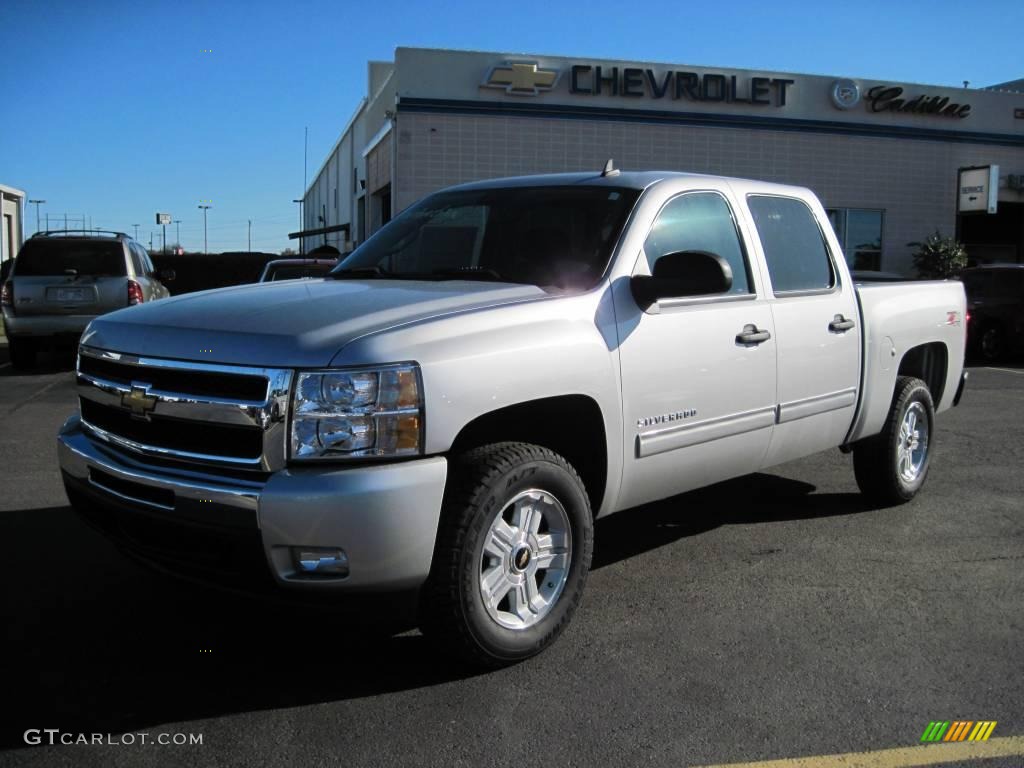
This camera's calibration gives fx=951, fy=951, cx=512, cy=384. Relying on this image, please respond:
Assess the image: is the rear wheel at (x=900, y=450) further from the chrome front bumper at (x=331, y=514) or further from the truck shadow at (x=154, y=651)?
the chrome front bumper at (x=331, y=514)

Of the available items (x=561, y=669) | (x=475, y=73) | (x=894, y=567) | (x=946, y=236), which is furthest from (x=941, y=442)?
(x=946, y=236)

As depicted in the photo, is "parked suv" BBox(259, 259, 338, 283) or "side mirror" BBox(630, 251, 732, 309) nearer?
"side mirror" BBox(630, 251, 732, 309)

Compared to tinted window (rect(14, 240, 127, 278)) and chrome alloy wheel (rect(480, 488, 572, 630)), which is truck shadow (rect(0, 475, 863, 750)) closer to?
chrome alloy wheel (rect(480, 488, 572, 630))

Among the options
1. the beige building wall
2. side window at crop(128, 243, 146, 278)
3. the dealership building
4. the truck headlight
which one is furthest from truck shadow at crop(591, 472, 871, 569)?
the dealership building

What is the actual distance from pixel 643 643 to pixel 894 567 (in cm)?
174

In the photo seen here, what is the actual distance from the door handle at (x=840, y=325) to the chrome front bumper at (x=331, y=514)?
281 centimetres

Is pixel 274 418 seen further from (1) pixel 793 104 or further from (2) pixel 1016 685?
(1) pixel 793 104

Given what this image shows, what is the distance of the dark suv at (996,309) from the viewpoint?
15575mm

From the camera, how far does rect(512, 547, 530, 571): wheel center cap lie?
3529 millimetres

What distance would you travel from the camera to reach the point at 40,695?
3.26m

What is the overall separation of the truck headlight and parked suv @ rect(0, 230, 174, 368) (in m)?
10.5

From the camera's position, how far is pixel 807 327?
4930 mm

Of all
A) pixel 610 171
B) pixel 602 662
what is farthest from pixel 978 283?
pixel 602 662

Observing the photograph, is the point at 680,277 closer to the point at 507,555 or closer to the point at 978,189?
the point at 507,555
